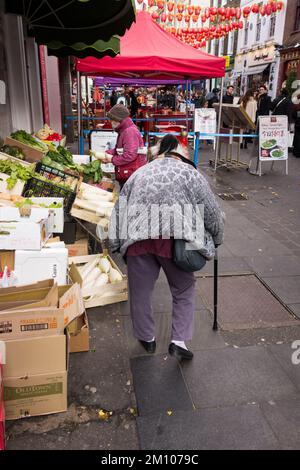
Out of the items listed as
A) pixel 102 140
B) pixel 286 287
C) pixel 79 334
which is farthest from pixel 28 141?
pixel 286 287

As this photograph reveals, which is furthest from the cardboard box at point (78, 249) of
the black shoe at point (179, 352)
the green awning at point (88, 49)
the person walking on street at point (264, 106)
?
the person walking on street at point (264, 106)

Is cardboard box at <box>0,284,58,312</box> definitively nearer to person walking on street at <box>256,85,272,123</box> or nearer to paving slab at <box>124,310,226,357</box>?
paving slab at <box>124,310,226,357</box>

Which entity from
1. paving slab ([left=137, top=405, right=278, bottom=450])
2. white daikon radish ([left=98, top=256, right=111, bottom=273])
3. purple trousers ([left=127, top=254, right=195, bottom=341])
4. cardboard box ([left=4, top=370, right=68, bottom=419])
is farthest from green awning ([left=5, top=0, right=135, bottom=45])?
paving slab ([left=137, top=405, right=278, bottom=450])

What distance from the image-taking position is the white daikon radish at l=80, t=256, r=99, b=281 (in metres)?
4.09

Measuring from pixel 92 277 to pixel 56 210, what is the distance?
30.0 inches

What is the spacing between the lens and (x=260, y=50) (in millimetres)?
28219

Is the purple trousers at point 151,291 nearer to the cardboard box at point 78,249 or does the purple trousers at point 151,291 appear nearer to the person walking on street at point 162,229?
the person walking on street at point 162,229

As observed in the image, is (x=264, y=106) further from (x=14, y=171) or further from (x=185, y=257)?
(x=185, y=257)

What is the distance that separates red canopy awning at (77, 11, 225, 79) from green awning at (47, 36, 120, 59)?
0.80 m

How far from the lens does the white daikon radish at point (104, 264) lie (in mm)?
4156

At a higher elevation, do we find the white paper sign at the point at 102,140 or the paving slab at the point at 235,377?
the white paper sign at the point at 102,140

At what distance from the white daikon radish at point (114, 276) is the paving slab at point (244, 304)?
904mm

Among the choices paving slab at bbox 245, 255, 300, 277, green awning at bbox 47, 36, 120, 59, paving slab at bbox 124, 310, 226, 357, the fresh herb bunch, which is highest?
green awning at bbox 47, 36, 120, 59
